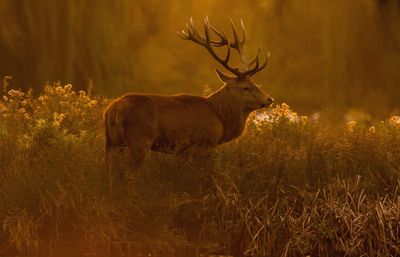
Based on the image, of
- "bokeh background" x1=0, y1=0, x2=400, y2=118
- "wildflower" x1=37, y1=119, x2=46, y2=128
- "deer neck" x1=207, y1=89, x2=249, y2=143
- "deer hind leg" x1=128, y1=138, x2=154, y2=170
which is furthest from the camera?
"bokeh background" x1=0, y1=0, x2=400, y2=118

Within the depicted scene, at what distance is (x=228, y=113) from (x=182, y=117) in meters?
0.61

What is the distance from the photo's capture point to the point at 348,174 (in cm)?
800

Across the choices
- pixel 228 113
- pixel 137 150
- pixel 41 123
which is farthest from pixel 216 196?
pixel 41 123

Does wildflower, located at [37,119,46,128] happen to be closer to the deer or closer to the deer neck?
the deer

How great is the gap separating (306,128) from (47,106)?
2.38 m

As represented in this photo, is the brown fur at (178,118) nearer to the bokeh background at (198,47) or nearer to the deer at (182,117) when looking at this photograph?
the deer at (182,117)

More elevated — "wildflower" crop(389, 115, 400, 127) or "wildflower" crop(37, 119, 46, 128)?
"wildflower" crop(37, 119, 46, 128)

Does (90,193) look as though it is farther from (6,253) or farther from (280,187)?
(280,187)

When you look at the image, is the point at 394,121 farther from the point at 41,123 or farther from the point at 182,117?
the point at 41,123

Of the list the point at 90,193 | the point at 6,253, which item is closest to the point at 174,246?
the point at 90,193

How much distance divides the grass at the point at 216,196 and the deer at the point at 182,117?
0.14m

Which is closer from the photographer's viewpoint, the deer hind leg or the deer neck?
the deer hind leg

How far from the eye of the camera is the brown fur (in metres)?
7.89

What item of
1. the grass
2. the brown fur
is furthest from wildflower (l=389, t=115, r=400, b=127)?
the brown fur
